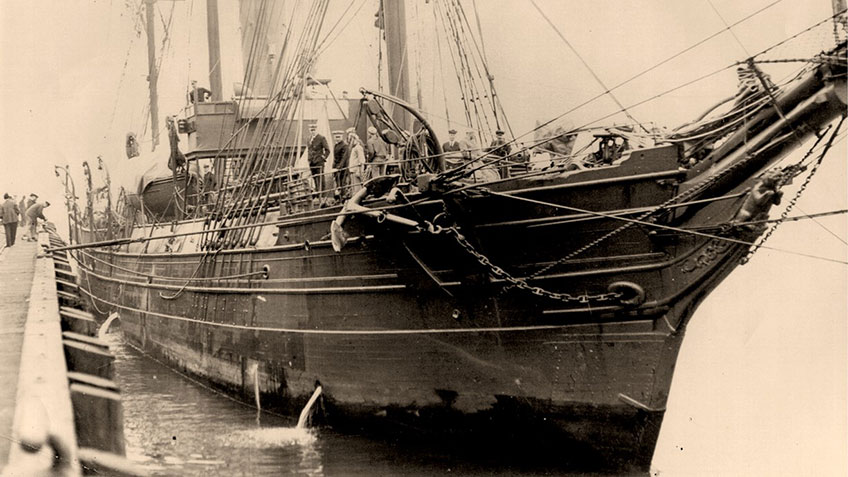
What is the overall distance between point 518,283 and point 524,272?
0.19 meters

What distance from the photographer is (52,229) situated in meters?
29.8

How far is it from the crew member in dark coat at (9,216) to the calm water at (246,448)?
6805mm

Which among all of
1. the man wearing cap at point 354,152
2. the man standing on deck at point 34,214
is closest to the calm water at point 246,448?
the man wearing cap at point 354,152

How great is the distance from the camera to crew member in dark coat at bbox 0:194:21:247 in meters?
17.3

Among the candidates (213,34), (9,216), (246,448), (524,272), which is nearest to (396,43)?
(524,272)

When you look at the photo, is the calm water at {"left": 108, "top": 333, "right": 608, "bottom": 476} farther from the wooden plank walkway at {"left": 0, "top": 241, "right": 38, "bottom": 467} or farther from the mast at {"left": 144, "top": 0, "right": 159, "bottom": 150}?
the mast at {"left": 144, "top": 0, "right": 159, "bottom": 150}

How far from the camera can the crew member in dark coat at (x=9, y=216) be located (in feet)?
56.9

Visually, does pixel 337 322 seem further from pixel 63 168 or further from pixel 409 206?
pixel 63 168

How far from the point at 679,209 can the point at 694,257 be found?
1.52 ft

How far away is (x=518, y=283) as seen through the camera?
26.4 feet

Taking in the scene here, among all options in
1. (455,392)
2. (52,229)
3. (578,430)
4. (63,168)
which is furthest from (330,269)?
(52,229)

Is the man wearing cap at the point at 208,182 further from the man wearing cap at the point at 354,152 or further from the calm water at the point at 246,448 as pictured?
the man wearing cap at the point at 354,152

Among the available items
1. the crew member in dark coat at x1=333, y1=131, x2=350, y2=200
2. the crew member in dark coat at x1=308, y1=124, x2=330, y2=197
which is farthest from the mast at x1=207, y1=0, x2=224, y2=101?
the crew member in dark coat at x1=333, y1=131, x2=350, y2=200

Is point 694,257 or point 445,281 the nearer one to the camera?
point 694,257
